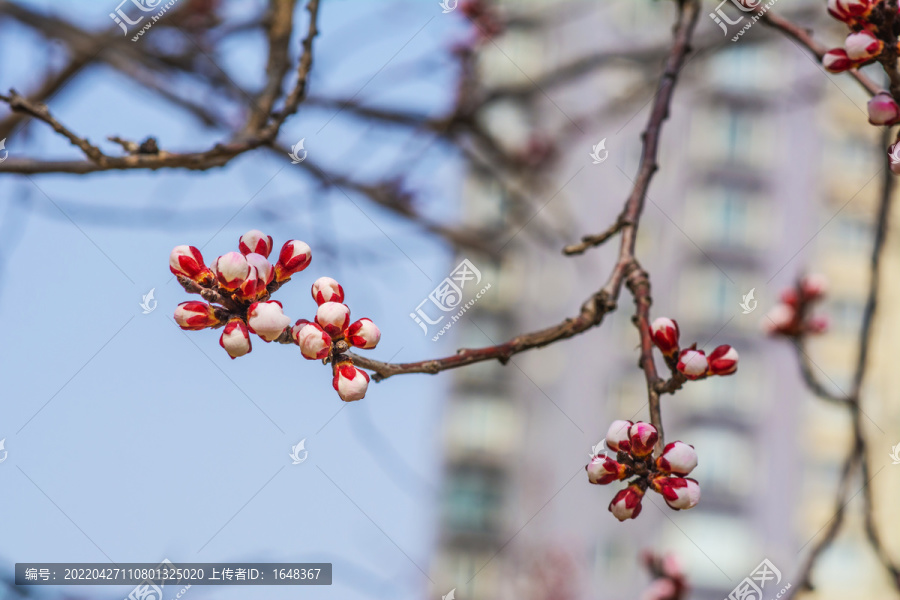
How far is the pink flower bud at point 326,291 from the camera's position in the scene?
116 centimetres

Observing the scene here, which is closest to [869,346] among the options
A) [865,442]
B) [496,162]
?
[865,442]

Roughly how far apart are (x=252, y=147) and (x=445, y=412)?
20884mm

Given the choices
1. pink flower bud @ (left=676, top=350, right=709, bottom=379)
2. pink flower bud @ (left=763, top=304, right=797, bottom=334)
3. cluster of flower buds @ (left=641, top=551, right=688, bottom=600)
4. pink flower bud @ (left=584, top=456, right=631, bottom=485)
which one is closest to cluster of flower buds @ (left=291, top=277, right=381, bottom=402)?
pink flower bud @ (left=584, top=456, right=631, bottom=485)

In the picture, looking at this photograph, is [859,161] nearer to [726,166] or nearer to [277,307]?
[726,166]

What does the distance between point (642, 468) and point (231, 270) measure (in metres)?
0.59

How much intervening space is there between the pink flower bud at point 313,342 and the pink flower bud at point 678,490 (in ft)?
1.50

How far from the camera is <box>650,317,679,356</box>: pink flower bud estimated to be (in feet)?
4.02

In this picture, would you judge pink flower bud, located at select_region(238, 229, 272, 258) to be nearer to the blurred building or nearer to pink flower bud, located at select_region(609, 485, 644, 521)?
pink flower bud, located at select_region(609, 485, 644, 521)

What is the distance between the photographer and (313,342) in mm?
1070

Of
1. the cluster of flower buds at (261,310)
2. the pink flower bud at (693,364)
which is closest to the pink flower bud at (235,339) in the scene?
the cluster of flower buds at (261,310)

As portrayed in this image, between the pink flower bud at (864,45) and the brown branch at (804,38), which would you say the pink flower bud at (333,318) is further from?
the brown branch at (804,38)

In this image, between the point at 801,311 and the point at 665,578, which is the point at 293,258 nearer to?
the point at 665,578

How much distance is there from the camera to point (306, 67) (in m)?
1.64

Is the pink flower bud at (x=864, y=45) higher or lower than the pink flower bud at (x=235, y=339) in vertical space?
lower
